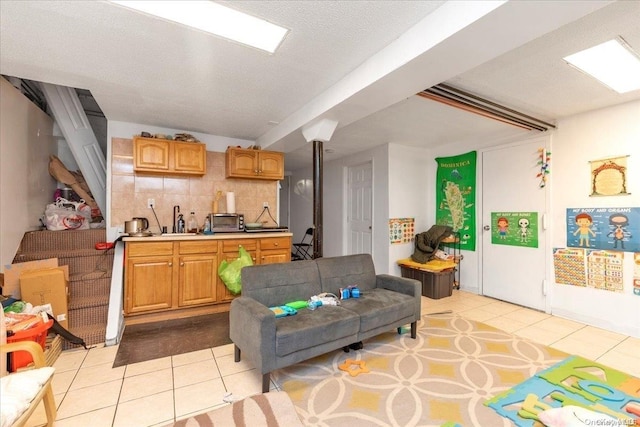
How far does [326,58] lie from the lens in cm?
A: 226

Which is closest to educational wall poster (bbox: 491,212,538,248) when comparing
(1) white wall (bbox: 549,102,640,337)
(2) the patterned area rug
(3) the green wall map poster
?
(1) white wall (bbox: 549,102,640,337)

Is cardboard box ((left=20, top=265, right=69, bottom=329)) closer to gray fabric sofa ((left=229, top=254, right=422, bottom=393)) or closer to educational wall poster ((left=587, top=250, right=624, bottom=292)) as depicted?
gray fabric sofa ((left=229, top=254, right=422, bottom=393))

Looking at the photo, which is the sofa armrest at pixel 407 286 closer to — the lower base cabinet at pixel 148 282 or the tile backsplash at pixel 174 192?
the tile backsplash at pixel 174 192

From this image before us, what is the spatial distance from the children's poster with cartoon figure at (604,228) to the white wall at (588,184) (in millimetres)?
57

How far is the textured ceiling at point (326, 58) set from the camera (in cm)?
168

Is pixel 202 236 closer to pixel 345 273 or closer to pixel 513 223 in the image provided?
pixel 345 273

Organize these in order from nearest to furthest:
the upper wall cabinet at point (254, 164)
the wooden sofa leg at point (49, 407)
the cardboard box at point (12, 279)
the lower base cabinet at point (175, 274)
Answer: the wooden sofa leg at point (49, 407) → the cardboard box at point (12, 279) → the lower base cabinet at point (175, 274) → the upper wall cabinet at point (254, 164)

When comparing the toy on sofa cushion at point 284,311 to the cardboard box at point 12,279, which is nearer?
the toy on sofa cushion at point 284,311

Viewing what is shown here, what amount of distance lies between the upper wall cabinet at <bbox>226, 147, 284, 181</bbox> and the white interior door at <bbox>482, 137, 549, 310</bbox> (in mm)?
3272

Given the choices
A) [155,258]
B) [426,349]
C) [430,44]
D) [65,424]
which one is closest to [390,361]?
[426,349]

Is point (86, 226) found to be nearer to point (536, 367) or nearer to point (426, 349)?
point (426, 349)

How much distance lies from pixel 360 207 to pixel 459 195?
1.78 meters

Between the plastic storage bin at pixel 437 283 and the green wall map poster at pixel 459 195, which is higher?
the green wall map poster at pixel 459 195

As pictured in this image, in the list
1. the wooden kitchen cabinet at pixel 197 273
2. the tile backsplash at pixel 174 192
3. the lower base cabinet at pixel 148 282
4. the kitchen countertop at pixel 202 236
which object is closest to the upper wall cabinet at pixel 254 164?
the tile backsplash at pixel 174 192
